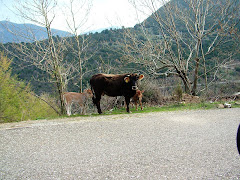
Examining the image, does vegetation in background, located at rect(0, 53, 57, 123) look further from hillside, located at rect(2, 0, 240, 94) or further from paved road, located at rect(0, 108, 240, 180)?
paved road, located at rect(0, 108, 240, 180)

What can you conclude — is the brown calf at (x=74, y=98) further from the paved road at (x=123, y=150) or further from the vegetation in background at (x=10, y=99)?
the vegetation in background at (x=10, y=99)

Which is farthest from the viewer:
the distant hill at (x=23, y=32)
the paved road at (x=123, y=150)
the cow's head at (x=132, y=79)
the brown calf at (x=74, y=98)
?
the distant hill at (x=23, y=32)

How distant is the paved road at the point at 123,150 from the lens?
3.69 meters

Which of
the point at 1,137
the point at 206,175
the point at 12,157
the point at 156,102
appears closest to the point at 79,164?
the point at 12,157

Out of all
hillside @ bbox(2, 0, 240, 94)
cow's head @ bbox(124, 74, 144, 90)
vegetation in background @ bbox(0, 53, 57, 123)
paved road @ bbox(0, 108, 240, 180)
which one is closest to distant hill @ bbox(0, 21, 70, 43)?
hillside @ bbox(2, 0, 240, 94)

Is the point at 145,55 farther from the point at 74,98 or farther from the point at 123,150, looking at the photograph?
the point at 123,150

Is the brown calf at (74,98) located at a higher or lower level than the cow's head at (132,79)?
lower

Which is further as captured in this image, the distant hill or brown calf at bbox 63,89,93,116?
the distant hill

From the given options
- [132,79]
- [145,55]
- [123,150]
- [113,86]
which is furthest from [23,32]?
[123,150]

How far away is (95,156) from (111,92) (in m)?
6.04

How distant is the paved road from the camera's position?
3.69m

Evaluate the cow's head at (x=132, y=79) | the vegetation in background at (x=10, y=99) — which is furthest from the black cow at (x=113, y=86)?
the vegetation in background at (x=10, y=99)

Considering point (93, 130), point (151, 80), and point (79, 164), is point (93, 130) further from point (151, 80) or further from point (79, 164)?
point (151, 80)

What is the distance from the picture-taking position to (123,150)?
15.6 feet
